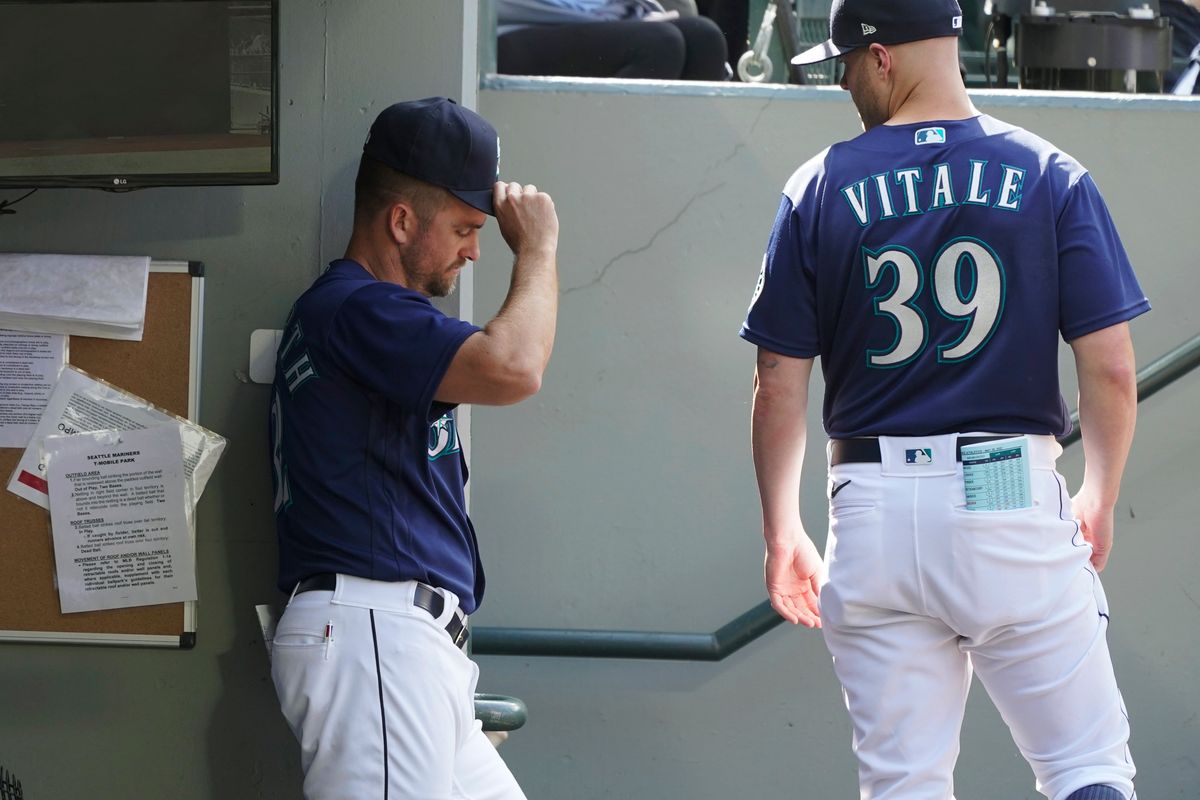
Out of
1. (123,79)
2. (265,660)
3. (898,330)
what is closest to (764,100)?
(898,330)

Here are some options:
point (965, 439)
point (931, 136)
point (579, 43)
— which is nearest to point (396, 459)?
point (965, 439)

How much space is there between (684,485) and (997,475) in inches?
57.7

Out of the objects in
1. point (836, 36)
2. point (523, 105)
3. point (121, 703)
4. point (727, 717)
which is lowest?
point (727, 717)

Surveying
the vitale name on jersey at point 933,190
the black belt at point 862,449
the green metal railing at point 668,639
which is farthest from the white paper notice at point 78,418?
the vitale name on jersey at point 933,190

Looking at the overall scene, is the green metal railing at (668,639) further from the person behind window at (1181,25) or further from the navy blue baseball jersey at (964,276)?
the person behind window at (1181,25)

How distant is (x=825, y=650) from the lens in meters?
3.67

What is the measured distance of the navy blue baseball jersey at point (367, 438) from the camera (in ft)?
7.28

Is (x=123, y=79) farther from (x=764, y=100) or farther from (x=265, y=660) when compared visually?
(x=764, y=100)

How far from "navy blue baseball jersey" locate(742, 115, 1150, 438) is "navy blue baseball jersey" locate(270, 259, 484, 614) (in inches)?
27.5

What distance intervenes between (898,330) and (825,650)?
4.99ft

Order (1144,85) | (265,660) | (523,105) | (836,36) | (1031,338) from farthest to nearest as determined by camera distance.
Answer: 1. (1144,85)
2. (523,105)
3. (265,660)
4. (836,36)
5. (1031,338)

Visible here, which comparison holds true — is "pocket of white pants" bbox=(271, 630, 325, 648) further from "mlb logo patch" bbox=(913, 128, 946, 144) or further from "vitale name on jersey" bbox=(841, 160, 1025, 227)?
"mlb logo patch" bbox=(913, 128, 946, 144)

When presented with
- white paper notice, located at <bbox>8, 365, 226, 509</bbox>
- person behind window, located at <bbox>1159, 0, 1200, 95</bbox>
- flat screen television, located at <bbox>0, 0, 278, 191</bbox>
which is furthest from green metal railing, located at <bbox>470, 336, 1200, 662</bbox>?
person behind window, located at <bbox>1159, 0, 1200, 95</bbox>

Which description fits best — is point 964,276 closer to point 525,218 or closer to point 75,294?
point 525,218
